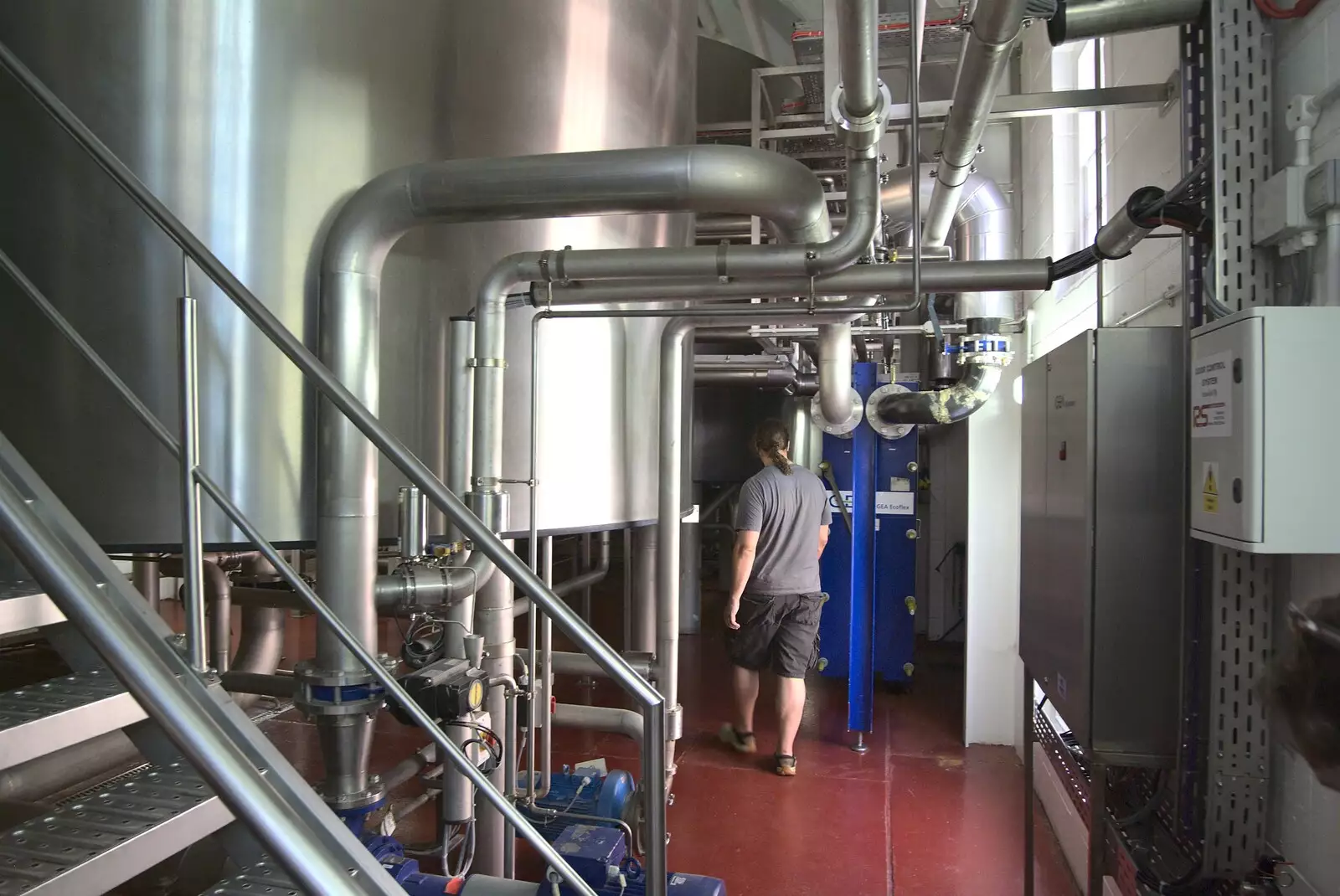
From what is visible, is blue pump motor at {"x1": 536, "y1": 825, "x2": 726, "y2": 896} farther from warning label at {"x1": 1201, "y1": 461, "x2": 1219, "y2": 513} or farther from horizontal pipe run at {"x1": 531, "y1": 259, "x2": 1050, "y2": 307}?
horizontal pipe run at {"x1": 531, "y1": 259, "x2": 1050, "y2": 307}

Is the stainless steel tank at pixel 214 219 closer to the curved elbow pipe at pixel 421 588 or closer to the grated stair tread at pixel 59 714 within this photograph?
the curved elbow pipe at pixel 421 588

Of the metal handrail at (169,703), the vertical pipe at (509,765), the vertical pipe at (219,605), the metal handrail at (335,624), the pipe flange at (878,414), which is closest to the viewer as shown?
the metal handrail at (169,703)

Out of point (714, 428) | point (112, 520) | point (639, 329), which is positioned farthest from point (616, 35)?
point (714, 428)

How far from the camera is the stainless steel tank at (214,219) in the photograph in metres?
1.96

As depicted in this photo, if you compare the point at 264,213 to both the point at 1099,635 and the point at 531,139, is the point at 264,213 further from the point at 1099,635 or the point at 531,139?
the point at 1099,635

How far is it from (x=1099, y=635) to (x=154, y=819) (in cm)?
201

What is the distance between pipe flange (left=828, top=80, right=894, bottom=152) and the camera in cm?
192

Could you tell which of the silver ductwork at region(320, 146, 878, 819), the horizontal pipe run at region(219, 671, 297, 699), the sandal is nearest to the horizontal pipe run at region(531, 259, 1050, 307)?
the silver ductwork at region(320, 146, 878, 819)

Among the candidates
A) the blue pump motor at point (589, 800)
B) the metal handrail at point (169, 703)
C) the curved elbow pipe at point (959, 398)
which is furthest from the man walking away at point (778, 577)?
the metal handrail at point (169, 703)

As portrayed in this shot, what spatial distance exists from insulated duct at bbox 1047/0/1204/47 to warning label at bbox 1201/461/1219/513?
101 cm

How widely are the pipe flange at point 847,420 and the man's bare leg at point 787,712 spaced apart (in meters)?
1.51

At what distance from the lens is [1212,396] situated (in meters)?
1.66

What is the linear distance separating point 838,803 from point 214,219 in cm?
332

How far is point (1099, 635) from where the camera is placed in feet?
6.72
